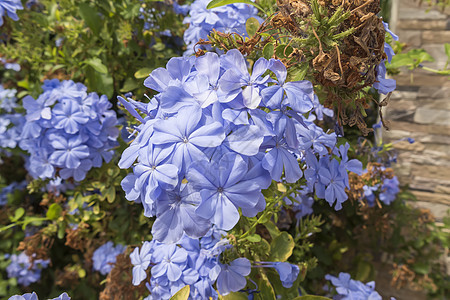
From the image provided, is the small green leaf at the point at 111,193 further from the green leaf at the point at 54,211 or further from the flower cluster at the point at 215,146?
the flower cluster at the point at 215,146

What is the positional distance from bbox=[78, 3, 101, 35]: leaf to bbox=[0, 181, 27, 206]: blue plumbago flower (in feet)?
2.98

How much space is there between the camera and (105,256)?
1.39 metres

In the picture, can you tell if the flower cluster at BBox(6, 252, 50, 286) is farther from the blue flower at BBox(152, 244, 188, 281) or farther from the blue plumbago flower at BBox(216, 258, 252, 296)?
the blue plumbago flower at BBox(216, 258, 252, 296)

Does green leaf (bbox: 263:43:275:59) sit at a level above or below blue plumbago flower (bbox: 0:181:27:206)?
above

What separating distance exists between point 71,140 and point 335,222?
1.12m

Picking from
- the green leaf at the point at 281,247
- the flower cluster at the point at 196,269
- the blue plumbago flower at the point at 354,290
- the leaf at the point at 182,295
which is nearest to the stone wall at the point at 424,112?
the blue plumbago flower at the point at 354,290

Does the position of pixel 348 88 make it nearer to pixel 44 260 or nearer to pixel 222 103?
pixel 222 103

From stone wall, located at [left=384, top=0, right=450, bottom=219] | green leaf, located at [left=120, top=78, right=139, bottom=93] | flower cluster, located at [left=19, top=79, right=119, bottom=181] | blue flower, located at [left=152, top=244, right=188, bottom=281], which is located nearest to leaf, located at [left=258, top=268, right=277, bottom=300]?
blue flower, located at [left=152, top=244, right=188, bottom=281]

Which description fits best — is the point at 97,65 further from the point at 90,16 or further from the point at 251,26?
the point at 251,26

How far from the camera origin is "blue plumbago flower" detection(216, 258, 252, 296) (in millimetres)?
747

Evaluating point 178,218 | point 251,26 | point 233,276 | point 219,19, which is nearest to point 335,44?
point 251,26

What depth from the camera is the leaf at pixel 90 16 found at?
1345 mm

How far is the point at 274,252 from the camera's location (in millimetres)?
915

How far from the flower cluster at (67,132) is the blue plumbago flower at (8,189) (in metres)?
0.59
